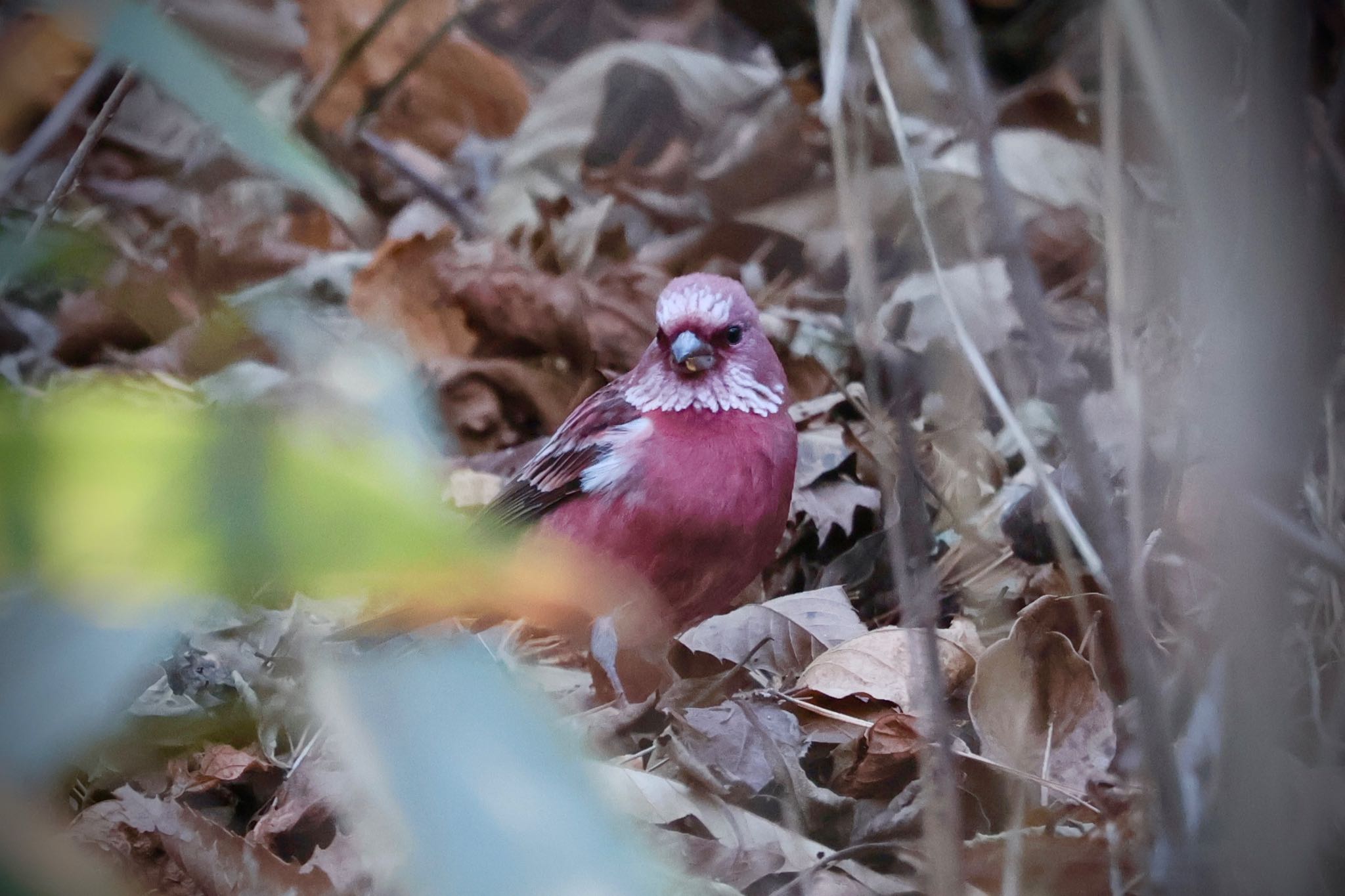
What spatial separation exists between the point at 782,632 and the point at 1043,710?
55 centimetres

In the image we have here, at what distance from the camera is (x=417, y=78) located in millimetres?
4465

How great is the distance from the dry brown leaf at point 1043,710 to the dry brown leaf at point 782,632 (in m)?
0.34

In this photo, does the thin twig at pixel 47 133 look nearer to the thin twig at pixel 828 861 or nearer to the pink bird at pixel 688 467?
the pink bird at pixel 688 467

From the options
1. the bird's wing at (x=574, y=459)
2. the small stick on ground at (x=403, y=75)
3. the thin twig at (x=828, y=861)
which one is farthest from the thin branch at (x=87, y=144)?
the small stick on ground at (x=403, y=75)

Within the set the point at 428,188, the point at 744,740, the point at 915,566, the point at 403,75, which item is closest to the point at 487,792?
the point at 915,566

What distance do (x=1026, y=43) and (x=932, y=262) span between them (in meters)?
2.76

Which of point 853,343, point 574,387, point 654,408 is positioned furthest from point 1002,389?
point 574,387

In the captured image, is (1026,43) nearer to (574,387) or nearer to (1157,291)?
(574,387)

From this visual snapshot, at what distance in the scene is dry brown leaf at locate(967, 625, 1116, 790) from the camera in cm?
162

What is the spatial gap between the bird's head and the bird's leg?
454mm

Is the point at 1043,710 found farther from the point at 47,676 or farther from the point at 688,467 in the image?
the point at 47,676

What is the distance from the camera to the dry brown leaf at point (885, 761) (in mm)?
1692

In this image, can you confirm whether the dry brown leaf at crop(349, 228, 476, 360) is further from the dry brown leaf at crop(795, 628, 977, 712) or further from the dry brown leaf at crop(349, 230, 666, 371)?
the dry brown leaf at crop(795, 628, 977, 712)

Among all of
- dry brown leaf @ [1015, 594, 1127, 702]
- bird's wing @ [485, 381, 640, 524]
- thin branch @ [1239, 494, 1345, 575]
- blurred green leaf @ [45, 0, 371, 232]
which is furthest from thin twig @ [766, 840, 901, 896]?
blurred green leaf @ [45, 0, 371, 232]
